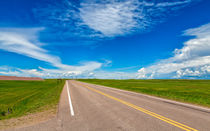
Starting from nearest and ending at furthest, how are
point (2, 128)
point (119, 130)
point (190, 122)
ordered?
point (119, 130), point (2, 128), point (190, 122)

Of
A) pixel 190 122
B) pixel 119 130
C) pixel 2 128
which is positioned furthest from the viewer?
pixel 190 122

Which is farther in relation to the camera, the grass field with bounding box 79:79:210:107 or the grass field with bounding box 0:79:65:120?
the grass field with bounding box 79:79:210:107

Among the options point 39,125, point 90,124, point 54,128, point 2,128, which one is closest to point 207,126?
point 90,124

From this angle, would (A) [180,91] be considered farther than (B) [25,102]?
Yes

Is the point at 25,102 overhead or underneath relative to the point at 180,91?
overhead

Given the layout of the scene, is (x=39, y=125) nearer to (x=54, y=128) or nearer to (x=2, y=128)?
(x=54, y=128)

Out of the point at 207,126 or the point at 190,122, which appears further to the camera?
the point at 190,122

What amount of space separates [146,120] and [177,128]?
1.40m

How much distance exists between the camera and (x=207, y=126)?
17.9 feet

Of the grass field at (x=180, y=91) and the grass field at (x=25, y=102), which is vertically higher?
the grass field at (x=25, y=102)

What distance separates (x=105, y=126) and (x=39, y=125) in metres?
3.06

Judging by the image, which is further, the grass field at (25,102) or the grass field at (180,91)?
the grass field at (180,91)

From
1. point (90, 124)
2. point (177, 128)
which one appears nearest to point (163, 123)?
point (177, 128)

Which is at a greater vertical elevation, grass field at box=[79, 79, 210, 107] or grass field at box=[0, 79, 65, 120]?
grass field at box=[0, 79, 65, 120]
